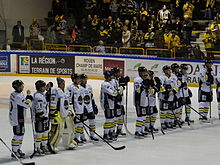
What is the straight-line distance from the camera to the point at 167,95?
12.2 meters

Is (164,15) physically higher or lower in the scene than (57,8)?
lower

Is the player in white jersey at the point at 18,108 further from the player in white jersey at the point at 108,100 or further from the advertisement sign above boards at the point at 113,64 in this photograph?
the advertisement sign above boards at the point at 113,64

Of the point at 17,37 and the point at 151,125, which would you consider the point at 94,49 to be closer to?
the point at 17,37

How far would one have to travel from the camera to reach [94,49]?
2362 centimetres

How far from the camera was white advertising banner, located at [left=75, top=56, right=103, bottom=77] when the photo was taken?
901 inches

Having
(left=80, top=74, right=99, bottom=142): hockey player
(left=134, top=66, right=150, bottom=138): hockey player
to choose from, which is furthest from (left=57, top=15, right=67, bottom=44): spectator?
(left=80, top=74, right=99, bottom=142): hockey player

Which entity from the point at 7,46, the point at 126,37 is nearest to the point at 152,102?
the point at 126,37

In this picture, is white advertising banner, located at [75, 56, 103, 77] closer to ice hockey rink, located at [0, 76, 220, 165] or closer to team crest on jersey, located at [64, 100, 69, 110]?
ice hockey rink, located at [0, 76, 220, 165]

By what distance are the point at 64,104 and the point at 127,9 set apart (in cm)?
1648

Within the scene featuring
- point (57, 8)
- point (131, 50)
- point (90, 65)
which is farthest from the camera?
point (57, 8)

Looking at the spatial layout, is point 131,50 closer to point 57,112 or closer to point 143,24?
point 143,24

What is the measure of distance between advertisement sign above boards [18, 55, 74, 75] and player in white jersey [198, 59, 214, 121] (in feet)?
35.2

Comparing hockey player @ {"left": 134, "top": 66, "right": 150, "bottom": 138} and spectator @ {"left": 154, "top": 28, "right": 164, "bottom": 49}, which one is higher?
spectator @ {"left": 154, "top": 28, "right": 164, "bottom": 49}

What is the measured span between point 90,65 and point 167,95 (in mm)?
11121
